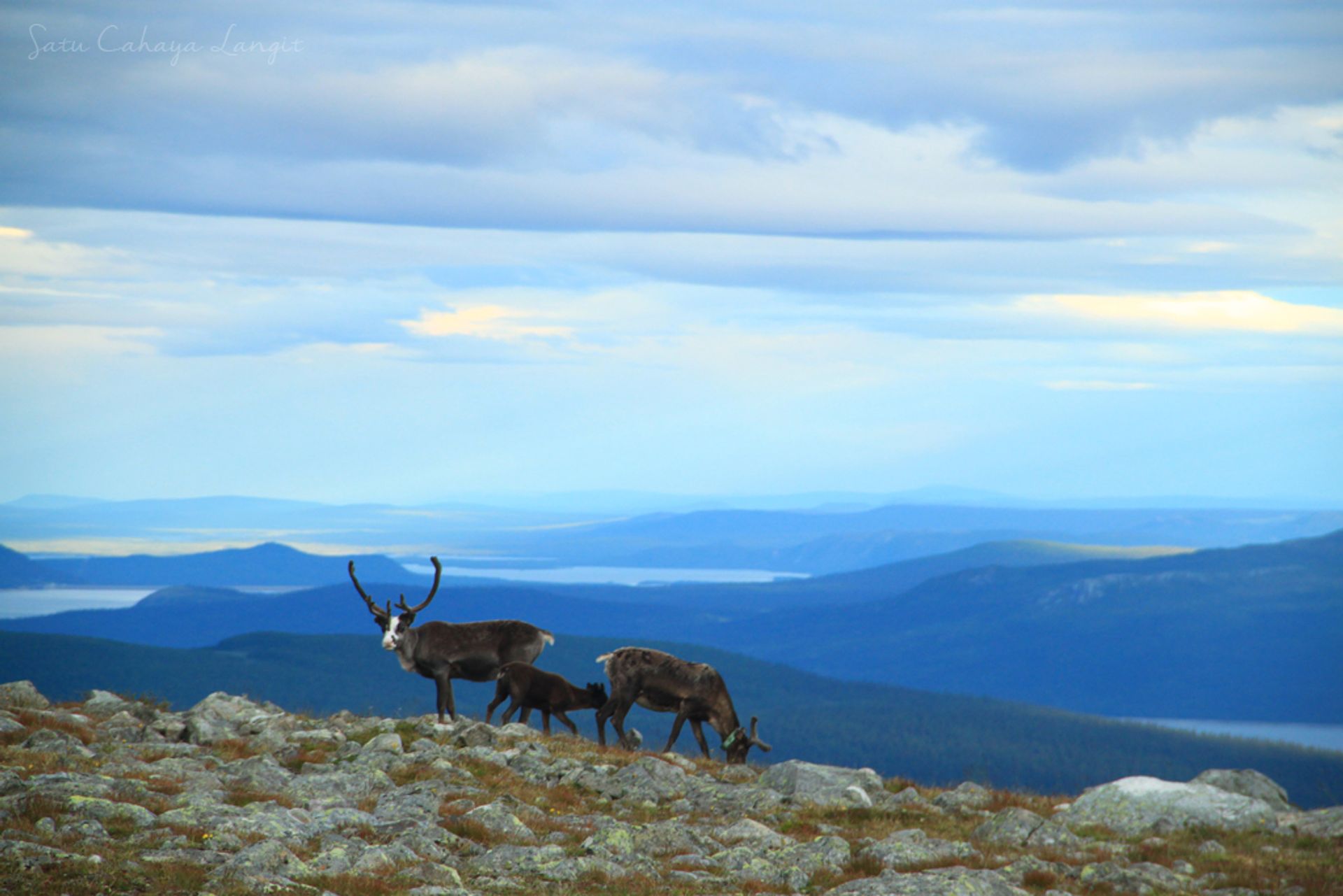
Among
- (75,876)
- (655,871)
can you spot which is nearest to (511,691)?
(655,871)

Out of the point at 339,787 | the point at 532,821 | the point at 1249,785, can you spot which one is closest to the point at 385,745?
the point at 339,787

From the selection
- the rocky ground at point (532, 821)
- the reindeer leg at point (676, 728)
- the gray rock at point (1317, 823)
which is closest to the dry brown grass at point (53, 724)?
the rocky ground at point (532, 821)

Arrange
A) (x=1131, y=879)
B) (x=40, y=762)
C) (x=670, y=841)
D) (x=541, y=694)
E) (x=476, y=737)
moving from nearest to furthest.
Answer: (x=1131, y=879) < (x=670, y=841) < (x=40, y=762) < (x=476, y=737) < (x=541, y=694)

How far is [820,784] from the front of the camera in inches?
888

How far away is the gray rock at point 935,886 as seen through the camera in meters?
14.5

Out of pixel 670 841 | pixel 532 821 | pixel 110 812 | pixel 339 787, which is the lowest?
pixel 670 841

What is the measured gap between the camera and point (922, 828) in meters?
20.1

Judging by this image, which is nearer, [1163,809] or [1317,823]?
[1317,823]

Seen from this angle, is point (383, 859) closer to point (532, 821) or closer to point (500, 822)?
point (500, 822)

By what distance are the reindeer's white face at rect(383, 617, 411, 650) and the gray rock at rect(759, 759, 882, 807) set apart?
7790 millimetres

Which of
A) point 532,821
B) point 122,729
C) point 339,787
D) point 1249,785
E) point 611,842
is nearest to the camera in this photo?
point 611,842

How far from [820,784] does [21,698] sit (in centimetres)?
1577

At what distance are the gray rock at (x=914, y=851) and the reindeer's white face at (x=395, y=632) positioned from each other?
1126 centimetres

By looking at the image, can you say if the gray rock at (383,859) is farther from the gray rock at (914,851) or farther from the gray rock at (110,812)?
the gray rock at (914,851)
